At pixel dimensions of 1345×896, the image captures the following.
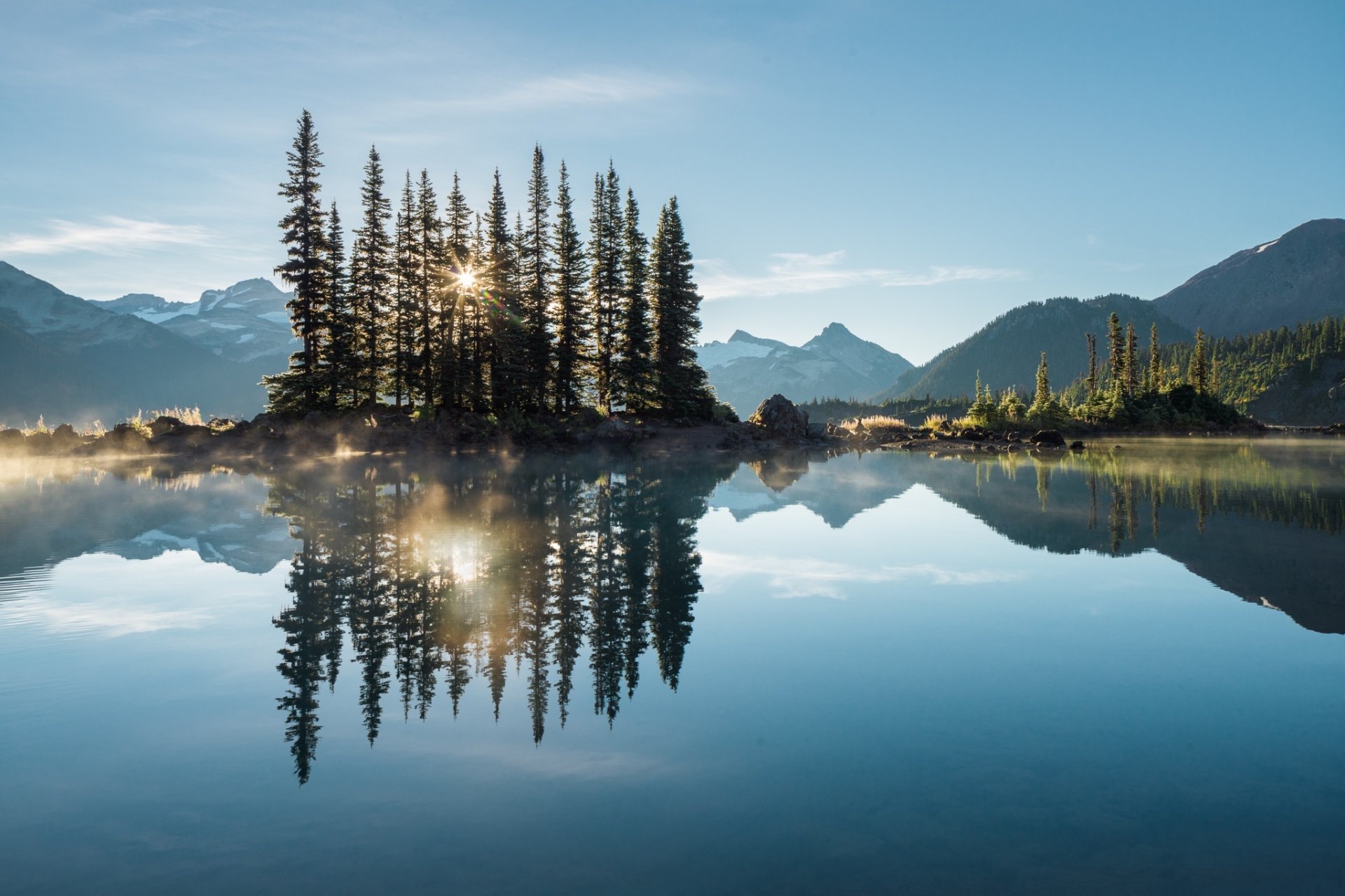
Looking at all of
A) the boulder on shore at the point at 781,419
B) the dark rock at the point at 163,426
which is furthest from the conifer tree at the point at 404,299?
the boulder on shore at the point at 781,419

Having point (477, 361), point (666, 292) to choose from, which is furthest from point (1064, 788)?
point (666, 292)

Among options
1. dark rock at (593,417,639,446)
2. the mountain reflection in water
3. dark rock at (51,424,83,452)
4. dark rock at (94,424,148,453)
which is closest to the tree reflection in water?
the mountain reflection in water

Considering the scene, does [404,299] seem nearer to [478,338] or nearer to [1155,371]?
[478,338]

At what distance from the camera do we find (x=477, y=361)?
175 feet

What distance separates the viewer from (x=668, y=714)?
7.00 metres

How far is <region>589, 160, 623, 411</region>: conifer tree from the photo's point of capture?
58.6 meters

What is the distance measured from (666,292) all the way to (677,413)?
996 cm

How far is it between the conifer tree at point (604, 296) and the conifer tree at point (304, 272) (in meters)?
19.3

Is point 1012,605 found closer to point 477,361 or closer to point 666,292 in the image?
point 477,361

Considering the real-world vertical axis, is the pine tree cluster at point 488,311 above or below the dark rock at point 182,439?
above

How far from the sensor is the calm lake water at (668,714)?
471 cm

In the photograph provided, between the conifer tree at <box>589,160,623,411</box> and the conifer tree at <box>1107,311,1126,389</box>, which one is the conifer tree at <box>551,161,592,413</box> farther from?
the conifer tree at <box>1107,311,1126,389</box>

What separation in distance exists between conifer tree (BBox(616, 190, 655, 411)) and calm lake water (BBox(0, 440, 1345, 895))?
138 feet

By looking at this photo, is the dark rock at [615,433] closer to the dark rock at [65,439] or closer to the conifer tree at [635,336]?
the conifer tree at [635,336]
